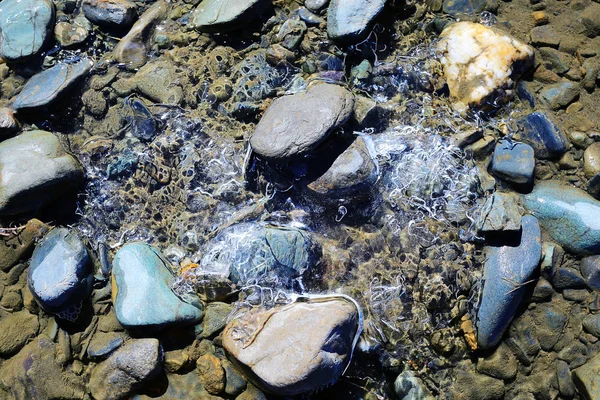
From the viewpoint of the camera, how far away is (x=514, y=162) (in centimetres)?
320

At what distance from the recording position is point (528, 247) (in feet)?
9.93

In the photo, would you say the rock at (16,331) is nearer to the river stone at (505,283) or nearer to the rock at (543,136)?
the river stone at (505,283)

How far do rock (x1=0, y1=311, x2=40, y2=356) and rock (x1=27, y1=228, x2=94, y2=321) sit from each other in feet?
0.54

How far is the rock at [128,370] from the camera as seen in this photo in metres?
2.92

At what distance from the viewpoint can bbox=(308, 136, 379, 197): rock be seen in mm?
3111

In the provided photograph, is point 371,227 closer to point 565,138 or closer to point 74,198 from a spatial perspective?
point 565,138

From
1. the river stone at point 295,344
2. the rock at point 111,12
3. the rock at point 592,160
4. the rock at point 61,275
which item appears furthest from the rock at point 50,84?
the rock at point 592,160

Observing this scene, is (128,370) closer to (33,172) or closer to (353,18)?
(33,172)

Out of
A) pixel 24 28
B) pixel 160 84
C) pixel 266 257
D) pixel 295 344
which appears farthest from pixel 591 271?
pixel 24 28

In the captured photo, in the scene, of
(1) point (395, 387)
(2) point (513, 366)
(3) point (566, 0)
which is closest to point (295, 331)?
(1) point (395, 387)

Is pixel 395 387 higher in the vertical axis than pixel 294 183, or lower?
lower

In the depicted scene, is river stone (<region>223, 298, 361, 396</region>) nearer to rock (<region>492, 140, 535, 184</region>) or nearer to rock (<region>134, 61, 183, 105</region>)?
rock (<region>492, 140, 535, 184</region>)

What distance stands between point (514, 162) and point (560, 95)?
0.57 meters

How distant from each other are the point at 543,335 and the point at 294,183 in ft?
5.22
